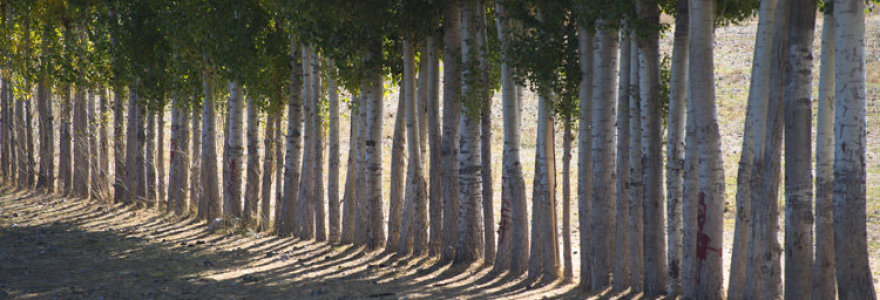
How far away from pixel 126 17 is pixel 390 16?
10805mm

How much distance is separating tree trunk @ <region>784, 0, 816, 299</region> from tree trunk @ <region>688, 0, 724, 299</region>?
125 centimetres

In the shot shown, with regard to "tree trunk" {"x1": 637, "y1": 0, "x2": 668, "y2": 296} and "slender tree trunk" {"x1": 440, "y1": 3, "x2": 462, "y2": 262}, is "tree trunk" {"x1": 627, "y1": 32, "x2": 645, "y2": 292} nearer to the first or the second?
"tree trunk" {"x1": 637, "y1": 0, "x2": 668, "y2": 296}

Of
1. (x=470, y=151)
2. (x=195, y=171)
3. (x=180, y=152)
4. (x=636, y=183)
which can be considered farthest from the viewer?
Answer: (x=195, y=171)

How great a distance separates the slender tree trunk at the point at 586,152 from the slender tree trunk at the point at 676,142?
1.39 metres

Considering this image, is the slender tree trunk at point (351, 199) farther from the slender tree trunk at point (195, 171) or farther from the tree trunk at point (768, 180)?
the tree trunk at point (768, 180)

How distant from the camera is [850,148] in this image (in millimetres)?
8250

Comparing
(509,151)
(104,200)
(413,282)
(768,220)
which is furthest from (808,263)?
(104,200)

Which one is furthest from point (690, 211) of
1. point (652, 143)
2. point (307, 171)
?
point (307, 171)

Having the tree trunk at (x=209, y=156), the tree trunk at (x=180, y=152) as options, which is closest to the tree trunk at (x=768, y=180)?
the tree trunk at (x=209, y=156)

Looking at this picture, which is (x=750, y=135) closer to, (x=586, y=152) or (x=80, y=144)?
(x=586, y=152)

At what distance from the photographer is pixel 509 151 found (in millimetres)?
13375

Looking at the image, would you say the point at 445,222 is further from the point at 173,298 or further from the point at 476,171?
the point at 173,298

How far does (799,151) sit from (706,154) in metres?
1.45

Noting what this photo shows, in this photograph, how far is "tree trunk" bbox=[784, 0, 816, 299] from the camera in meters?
8.68
